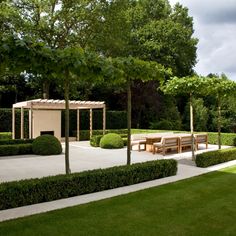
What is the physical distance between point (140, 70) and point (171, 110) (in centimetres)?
2370

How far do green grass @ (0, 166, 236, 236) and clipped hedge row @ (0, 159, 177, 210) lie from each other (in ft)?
2.60

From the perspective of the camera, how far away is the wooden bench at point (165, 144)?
1494cm

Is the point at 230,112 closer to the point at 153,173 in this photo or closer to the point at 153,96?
the point at 153,96

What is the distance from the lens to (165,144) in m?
15.0

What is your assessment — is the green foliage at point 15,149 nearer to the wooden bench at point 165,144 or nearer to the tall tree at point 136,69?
the wooden bench at point 165,144

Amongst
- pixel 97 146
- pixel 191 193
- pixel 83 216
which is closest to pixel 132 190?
pixel 191 193

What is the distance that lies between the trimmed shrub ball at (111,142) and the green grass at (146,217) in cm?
969

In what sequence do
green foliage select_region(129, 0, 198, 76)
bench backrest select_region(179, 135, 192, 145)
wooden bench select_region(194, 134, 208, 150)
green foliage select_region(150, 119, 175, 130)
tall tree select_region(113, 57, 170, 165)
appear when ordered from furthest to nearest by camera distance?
green foliage select_region(129, 0, 198, 76) → green foliage select_region(150, 119, 175, 130) → wooden bench select_region(194, 134, 208, 150) → bench backrest select_region(179, 135, 192, 145) → tall tree select_region(113, 57, 170, 165)

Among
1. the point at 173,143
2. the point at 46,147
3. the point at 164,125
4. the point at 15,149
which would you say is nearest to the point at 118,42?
the point at 164,125

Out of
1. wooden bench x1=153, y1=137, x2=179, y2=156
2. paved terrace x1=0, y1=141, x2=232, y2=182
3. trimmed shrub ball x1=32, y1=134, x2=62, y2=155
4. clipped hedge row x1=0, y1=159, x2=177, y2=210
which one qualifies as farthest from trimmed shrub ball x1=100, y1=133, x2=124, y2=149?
clipped hedge row x1=0, y1=159, x2=177, y2=210

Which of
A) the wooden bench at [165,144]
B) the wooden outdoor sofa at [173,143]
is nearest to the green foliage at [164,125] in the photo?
the wooden outdoor sofa at [173,143]

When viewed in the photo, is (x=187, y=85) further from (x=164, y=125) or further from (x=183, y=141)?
(x=164, y=125)

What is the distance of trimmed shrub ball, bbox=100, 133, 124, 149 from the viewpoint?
17609 millimetres

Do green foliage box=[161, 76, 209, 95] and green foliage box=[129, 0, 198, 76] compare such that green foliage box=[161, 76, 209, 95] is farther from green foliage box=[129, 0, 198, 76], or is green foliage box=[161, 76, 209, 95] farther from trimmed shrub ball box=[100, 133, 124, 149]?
green foliage box=[129, 0, 198, 76]
